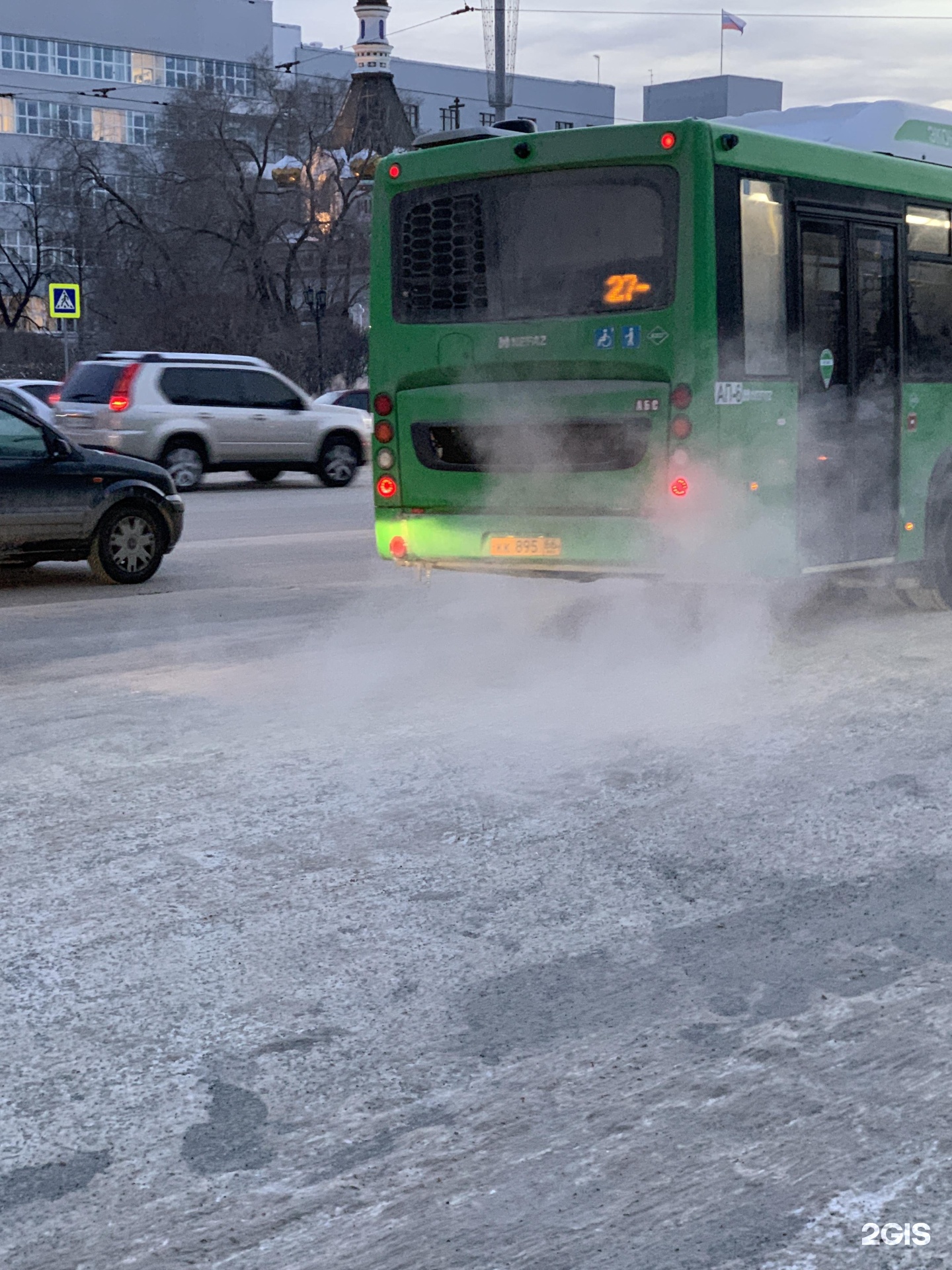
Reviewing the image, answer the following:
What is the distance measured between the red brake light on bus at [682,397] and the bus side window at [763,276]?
0.45 metres

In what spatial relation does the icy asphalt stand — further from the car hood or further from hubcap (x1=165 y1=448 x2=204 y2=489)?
hubcap (x1=165 y1=448 x2=204 y2=489)

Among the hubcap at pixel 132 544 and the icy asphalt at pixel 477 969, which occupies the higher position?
the hubcap at pixel 132 544

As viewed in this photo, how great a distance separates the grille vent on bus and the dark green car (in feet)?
11.9

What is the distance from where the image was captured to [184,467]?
80.7 feet

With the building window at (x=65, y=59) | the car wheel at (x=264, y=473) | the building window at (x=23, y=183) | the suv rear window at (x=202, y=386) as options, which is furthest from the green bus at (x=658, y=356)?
the building window at (x=65, y=59)

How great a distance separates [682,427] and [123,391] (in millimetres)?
15952

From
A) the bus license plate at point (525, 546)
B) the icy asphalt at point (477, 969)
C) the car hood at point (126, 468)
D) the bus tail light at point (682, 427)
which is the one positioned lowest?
the icy asphalt at point (477, 969)

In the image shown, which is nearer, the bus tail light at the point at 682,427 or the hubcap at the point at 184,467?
the bus tail light at the point at 682,427

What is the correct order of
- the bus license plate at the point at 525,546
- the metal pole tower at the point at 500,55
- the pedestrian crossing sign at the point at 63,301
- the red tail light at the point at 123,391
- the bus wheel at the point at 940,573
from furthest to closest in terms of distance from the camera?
the metal pole tower at the point at 500,55 < the pedestrian crossing sign at the point at 63,301 < the red tail light at the point at 123,391 < the bus wheel at the point at 940,573 < the bus license plate at the point at 525,546

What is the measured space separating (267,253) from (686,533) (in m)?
46.9

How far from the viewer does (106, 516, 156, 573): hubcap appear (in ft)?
44.1

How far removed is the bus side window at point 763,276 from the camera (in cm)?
966

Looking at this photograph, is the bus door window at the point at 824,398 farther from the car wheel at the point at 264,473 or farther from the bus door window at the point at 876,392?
the car wheel at the point at 264,473

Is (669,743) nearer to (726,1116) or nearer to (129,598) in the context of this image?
(726,1116)
